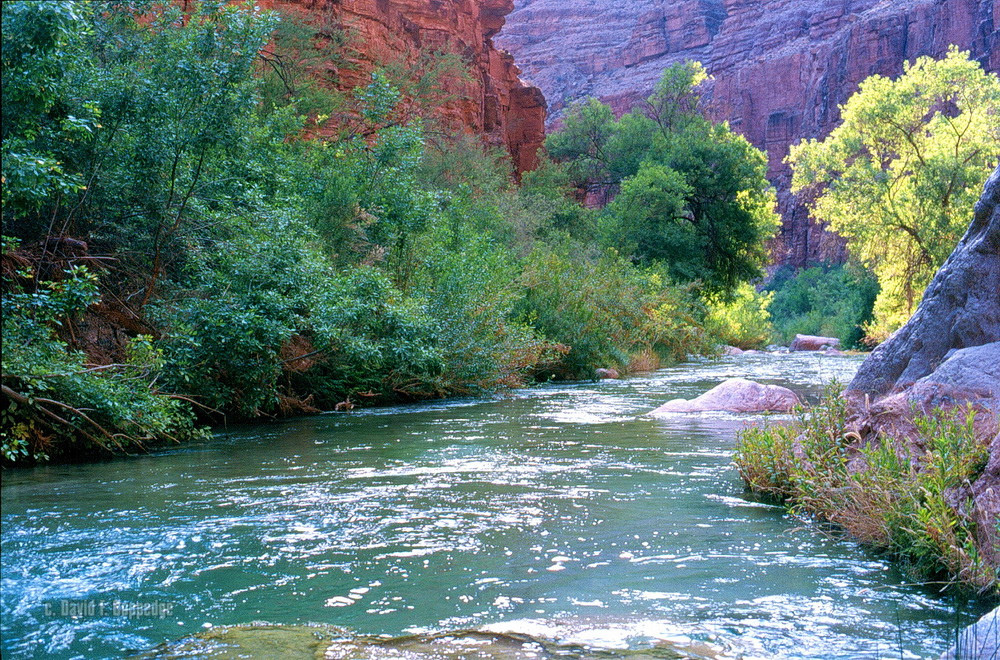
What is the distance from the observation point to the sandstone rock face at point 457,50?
3028 centimetres

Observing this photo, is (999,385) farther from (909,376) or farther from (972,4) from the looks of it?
(972,4)

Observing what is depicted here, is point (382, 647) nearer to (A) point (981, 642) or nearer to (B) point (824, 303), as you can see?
(A) point (981, 642)

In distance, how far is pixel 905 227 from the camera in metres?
29.7

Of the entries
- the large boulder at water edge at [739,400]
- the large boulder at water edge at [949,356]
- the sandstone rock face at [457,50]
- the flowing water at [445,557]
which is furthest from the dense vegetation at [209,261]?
the sandstone rock face at [457,50]

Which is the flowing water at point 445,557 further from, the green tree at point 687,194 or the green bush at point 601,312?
the green tree at point 687,194

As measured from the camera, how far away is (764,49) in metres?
93.6

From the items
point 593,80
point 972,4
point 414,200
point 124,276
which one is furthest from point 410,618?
point 593,80

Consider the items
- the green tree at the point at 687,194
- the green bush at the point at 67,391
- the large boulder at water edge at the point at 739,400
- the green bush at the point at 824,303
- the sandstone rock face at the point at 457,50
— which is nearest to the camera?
the green bush at the point at 67,391

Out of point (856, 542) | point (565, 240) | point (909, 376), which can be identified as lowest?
point (856, 542)

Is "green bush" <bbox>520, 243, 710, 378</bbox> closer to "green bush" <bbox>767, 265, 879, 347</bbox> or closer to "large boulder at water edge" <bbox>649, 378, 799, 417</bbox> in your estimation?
"large boulder at water edge" <bbox>649, 378, 799, 417</bbox>

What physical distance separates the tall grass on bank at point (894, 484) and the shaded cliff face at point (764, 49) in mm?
45191

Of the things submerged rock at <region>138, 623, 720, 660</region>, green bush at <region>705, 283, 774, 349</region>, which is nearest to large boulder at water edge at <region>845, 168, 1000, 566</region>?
submerged rock at <region>138, 623, 720, 660</region>

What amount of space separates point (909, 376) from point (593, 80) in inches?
4157

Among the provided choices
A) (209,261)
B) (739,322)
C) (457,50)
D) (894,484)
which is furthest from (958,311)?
(457,50)
